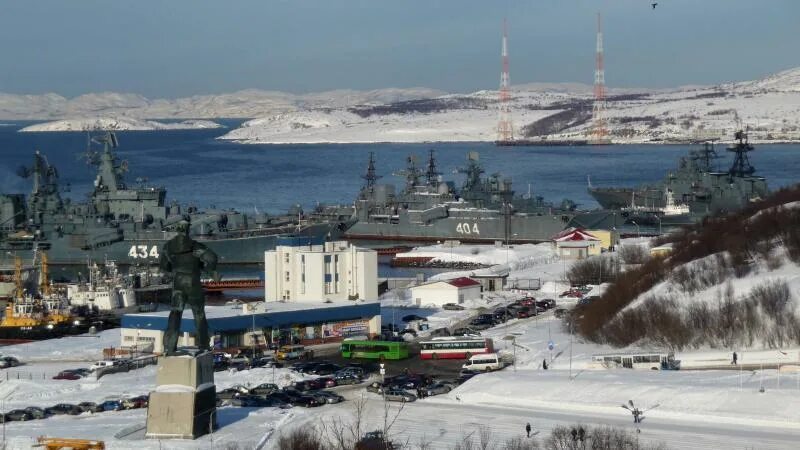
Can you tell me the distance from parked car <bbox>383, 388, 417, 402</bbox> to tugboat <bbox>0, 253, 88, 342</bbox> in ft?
32.8

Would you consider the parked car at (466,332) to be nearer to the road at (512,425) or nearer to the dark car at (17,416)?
the road at (512,425)

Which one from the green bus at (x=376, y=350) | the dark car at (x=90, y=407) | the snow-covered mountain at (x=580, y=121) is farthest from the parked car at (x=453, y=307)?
the snow-covered mountain at (x=580, y=121)

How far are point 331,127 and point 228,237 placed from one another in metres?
138

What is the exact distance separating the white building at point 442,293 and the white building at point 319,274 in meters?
1.83

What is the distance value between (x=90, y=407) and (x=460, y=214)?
33.6m

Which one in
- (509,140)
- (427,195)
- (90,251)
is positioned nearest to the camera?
(90,251)

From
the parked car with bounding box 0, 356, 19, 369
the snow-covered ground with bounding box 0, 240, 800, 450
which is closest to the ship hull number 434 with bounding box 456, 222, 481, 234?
the snow-covered ground with bounding box 0, 240, 800, 450

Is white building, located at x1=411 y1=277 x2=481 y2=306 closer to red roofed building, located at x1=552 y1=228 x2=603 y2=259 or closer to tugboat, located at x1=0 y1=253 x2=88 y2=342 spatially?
tugboat, located at x1=0 y1=253 x2=88 y2=342

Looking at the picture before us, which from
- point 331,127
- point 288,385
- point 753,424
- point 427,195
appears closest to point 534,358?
point 288,385

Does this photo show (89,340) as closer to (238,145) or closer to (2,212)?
(2,212)

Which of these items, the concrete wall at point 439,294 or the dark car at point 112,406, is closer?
the dark car at point 112,406

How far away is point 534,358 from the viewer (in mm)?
22422

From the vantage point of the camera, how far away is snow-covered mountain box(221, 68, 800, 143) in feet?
467

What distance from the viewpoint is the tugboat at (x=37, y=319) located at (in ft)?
89.4
